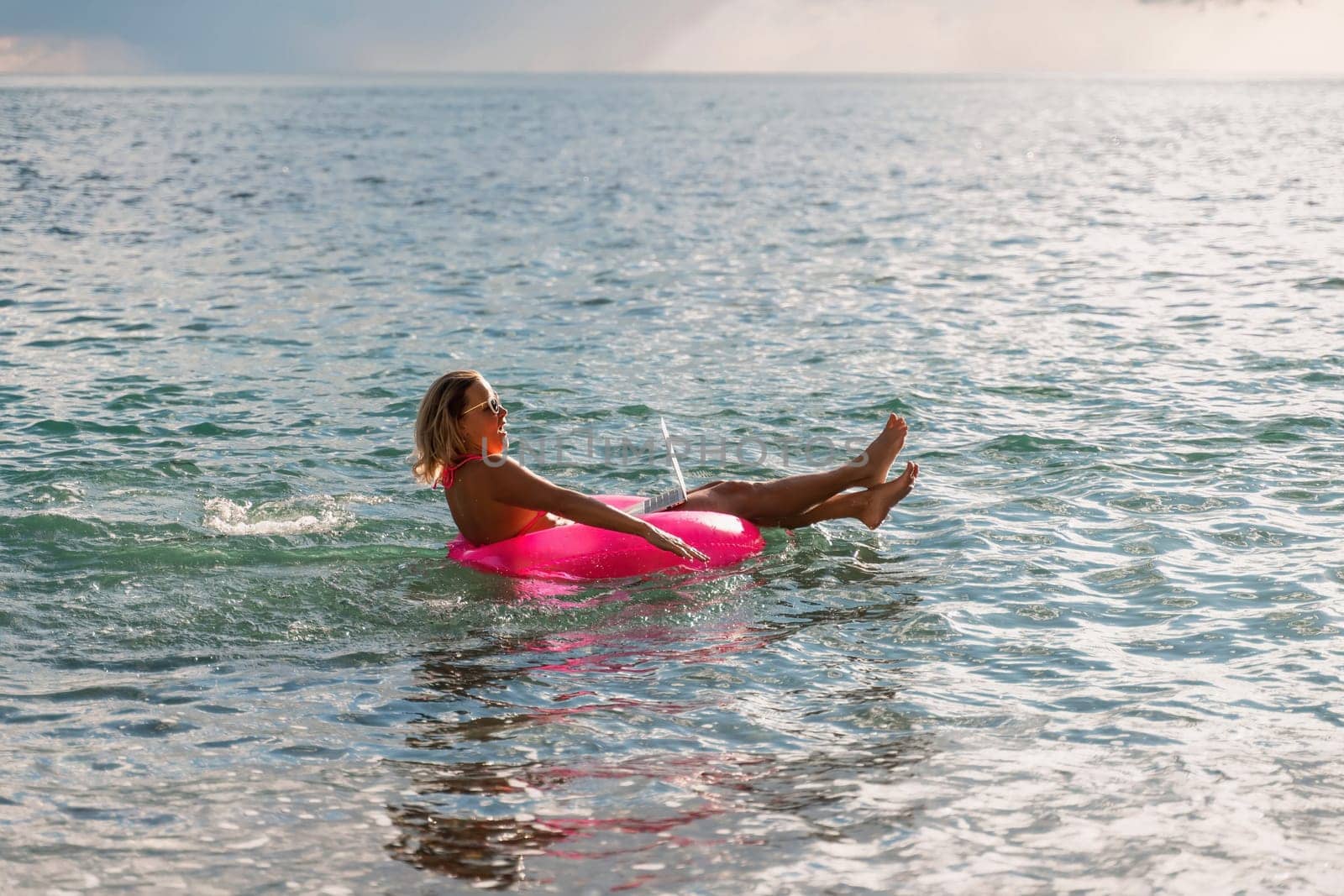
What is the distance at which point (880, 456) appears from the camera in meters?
8.10

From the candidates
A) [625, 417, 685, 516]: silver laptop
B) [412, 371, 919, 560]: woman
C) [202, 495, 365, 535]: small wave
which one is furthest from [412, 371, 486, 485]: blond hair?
[202, 495, 365, 535]: small wave

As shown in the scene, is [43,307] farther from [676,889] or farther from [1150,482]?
[676,889]

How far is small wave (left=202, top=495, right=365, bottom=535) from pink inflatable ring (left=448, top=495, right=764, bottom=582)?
125 centimetres

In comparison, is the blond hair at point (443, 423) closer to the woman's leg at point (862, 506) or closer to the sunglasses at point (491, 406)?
the sunglasses at point (491, 406)

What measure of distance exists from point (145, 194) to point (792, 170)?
55.5 ft

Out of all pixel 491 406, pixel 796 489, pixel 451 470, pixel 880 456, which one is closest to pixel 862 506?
pixel 880 456

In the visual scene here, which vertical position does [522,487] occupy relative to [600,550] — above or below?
above

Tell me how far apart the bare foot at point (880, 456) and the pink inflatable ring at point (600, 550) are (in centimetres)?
83

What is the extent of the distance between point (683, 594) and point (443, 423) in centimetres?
161

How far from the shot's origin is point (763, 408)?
11.8 metres

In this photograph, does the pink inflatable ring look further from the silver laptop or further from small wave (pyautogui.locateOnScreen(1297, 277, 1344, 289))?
small wave (pyautogui.locateOnScreen(1297, 277, 1344, 289))

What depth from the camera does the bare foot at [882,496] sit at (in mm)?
8117

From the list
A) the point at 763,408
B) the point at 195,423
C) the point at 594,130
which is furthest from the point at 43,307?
the point at 594,130

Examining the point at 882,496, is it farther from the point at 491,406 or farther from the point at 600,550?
the point at 491,406
